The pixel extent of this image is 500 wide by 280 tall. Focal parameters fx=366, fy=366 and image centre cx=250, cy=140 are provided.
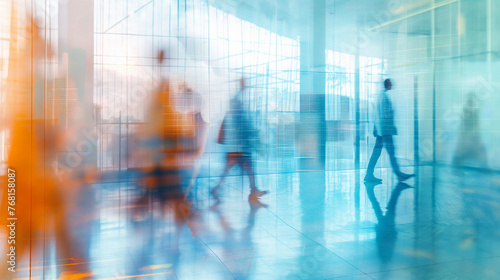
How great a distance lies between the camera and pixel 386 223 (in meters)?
2.62

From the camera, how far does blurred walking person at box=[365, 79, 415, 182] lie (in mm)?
3354

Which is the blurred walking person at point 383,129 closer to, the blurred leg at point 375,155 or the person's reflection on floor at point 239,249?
the blurred leg at point 375,155

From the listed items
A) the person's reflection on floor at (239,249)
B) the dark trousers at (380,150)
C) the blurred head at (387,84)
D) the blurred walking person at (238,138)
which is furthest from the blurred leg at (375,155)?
the person's reflection on floor at (239,249)

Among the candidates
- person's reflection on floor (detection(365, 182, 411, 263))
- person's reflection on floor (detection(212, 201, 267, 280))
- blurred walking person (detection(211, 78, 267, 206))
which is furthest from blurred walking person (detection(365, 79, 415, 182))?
person's reflection on floor (detection(212, 201, 267, 280))

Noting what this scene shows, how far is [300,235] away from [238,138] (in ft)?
2.57

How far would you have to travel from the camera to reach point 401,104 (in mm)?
3682

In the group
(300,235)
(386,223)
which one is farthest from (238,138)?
(386,223)

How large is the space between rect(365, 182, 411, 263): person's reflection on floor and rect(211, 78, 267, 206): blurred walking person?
2.99 ft

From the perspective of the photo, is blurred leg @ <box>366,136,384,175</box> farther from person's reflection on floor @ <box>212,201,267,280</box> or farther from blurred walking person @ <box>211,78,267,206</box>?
person's reflection on floor @ <box>212,201,267,280</box>

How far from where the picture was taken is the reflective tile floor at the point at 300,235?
173cm

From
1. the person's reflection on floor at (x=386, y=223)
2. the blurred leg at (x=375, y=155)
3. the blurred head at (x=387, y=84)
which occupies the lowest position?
the person's reflection on floor at (x=386, y=223)

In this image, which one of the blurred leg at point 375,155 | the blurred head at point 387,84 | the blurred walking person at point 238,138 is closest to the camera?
the blurred walking person at point 238,138

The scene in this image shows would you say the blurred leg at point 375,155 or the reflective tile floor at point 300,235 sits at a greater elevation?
the blurred leg at point 375,155

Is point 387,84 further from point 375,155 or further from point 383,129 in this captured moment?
point 375,155
